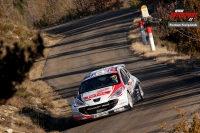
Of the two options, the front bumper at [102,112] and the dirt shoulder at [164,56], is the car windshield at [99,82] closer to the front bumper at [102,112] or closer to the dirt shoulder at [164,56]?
the front bumper at [102,112]

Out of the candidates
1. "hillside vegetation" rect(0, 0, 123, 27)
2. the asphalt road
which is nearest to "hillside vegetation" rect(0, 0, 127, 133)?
the asphalt road

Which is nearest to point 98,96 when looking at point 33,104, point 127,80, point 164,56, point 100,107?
point 100,107

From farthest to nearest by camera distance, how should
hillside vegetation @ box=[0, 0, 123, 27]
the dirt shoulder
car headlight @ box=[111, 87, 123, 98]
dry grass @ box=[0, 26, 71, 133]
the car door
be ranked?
hillside vegetation @ box=[0, 0, 123, 27] → the dirt shoulder → the car door → car headlight @ box=[111, 87, 123, 98] → dry grass @ box=[0, 26, 71, 133]

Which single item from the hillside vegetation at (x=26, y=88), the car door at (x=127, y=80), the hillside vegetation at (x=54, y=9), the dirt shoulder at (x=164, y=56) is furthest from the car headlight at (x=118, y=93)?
the hillside vegetation at (x=54, y=9)

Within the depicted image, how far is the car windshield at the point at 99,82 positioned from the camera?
656 inches

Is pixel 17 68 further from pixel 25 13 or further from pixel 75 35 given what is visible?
→ pixel 25 13

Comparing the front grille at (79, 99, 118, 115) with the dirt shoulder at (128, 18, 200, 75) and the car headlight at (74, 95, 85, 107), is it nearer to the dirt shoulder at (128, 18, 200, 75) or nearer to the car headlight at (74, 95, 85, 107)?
the car headlight at (74, 95, 85, 107)

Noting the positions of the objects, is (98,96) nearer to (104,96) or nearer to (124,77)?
(104,96)

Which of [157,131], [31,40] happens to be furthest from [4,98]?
[31,40]

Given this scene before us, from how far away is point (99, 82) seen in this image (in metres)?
16.9

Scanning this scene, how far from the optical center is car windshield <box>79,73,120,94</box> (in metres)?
16.7

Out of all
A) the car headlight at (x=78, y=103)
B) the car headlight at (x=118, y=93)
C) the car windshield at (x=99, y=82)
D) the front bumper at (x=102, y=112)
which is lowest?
the front bumper at (x=102, y=112)

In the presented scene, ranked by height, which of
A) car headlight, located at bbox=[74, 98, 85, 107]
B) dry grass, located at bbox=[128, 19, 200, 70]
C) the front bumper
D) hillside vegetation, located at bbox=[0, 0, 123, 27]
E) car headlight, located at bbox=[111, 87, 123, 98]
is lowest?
hillside vegetation, located at bbox=[0, 0, 123, 27]

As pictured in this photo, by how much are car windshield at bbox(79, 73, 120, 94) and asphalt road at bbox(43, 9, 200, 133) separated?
114cm
